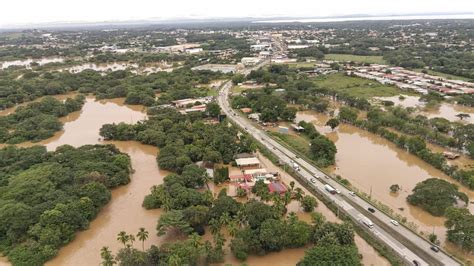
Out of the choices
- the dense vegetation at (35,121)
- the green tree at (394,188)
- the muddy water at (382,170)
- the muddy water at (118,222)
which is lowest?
the muddy water at (118,222)

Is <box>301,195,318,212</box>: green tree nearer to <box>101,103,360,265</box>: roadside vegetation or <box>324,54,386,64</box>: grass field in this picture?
<box>101,103,360,265</box>: roadside vegetation

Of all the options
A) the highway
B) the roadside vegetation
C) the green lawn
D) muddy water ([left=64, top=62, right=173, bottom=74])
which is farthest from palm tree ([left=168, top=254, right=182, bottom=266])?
muddy water ([left=64, top=62, right=173, bottom=74])

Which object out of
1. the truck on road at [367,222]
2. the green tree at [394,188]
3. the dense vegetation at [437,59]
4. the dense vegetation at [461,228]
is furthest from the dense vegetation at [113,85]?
the dense vegetation at [437,59]

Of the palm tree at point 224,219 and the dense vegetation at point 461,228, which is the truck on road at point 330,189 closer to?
the dense vegetation at point 461,228

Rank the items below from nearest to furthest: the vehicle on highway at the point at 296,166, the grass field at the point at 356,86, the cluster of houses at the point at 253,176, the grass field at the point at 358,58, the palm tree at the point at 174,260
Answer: the palm tree at the point at 174,260, the cluster of houses at the point at 253,176, the vehicle on highway at the point at 296,166, the grass field at the point at 356,86, the grass field at the point at 358,58

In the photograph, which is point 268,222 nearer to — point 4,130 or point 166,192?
point 166,192

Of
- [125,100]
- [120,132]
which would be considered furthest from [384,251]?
[125,100]
